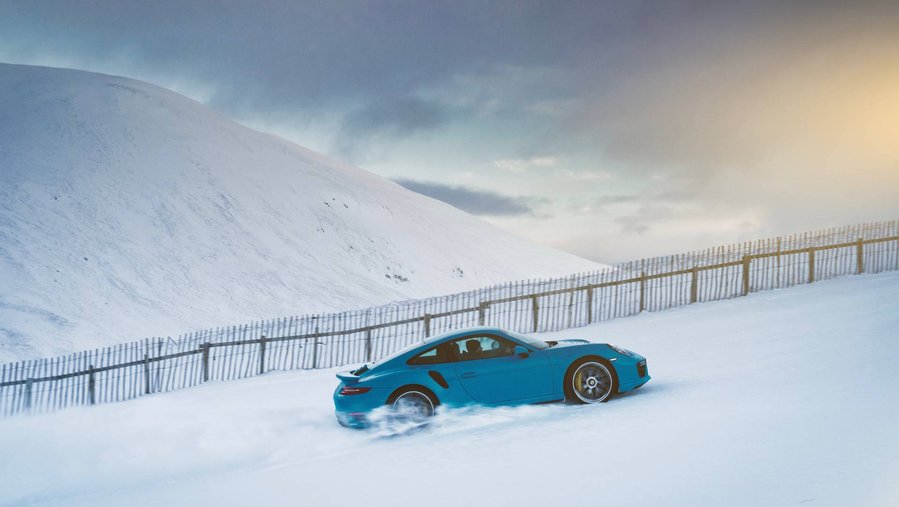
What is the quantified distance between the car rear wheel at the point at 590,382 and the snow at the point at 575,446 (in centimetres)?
28

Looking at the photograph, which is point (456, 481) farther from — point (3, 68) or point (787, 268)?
point (3, 68)

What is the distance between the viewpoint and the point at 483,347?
929 cm

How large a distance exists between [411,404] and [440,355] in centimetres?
72

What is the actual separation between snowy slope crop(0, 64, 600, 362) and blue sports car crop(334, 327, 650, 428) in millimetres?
29169

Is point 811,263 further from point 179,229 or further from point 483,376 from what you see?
point 179,229

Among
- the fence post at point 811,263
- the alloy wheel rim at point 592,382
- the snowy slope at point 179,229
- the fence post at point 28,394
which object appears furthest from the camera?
the snowy slope at point 179,229

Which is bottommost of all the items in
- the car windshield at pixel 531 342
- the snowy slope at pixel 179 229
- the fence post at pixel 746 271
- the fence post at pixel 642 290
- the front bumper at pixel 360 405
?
the front bumper at pixel 360 405

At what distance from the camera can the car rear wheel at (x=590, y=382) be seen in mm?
9156

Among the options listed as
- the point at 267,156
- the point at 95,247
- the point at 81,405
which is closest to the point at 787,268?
the point at 81,405


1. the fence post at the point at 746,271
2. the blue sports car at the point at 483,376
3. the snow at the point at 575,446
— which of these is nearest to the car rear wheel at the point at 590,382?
the blue sports car at the point at 483,376

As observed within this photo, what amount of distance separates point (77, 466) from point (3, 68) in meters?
90.3

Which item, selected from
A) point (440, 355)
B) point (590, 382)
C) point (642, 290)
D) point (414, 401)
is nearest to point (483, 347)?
point (440, 355)

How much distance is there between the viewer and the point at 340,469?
765 cm

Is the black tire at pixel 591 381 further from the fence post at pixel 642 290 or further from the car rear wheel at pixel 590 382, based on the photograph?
the fence post at pixel 642 290
